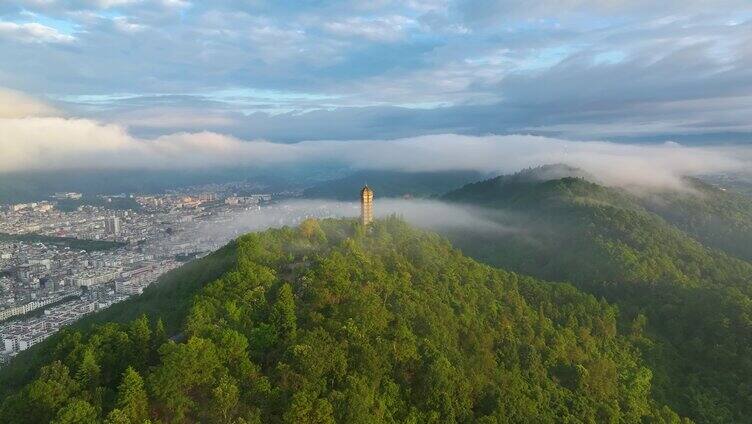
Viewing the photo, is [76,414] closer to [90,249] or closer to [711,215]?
[711,215]

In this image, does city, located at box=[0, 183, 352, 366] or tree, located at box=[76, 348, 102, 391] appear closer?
tree, located at box=[76, 348, 102, 391]

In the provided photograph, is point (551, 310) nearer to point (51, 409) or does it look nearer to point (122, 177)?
point (51, 409)

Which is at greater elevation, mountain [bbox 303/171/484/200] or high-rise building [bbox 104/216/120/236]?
mountain [bbox 303/171/484/200]

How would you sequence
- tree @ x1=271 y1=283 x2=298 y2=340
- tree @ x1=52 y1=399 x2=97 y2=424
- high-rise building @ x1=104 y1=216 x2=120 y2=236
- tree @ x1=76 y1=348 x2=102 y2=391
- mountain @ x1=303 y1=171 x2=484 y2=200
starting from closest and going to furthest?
tree @ x1=52 y1=399 x2=97 y2=424
tree @ x1=76 y1=348 x2=102 y2=391
tree @ x1=271 y1=283 x2=298 y2=340
high-rise building @ x1=104 y1=216 x2=120 y2=236
mountain @ x1=303 y1=171 x2=484 y2=200

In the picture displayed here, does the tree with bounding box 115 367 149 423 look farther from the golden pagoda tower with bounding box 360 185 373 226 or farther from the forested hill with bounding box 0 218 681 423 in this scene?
the golden pagoda tower with bounding box 360 185 373 226

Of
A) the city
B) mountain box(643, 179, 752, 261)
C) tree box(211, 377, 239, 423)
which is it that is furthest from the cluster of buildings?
mountain box(643, 179, 752, 261)

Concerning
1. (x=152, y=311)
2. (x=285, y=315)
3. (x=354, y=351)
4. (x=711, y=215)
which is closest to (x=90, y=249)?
(x=152, y=311)

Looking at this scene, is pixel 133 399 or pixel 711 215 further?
pixel 711 215
